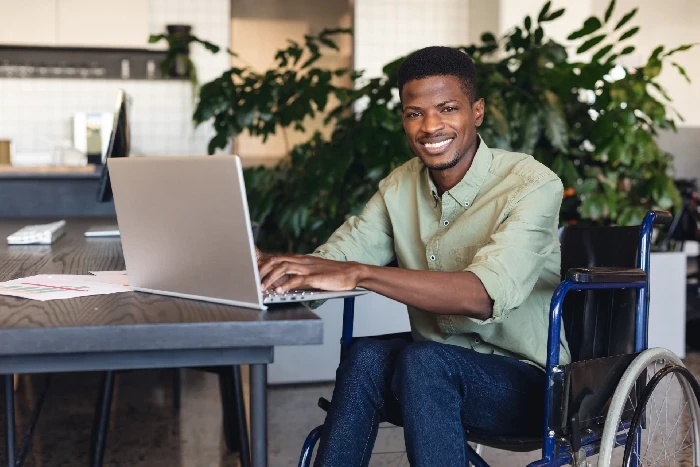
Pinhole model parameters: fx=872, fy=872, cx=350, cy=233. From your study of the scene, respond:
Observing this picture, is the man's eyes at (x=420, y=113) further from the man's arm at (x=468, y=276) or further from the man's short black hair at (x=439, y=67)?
the man's arm at (x=468, y=276)

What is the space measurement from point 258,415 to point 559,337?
58cm

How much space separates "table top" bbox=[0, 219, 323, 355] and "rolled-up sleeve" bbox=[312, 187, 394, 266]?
2.05 feet

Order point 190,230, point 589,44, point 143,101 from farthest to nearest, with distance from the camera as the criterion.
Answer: point 143,101, point 589,44, point 190,230

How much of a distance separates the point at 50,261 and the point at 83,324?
2.68 ft

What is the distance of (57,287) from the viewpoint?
136cm

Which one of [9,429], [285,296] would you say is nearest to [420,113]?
[285,296]

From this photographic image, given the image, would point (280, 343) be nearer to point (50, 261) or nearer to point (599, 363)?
point (599, 363)

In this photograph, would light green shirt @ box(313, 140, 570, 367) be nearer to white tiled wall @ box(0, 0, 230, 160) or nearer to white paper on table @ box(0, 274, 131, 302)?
white paper on table @ box(0, 274, 131, 302)

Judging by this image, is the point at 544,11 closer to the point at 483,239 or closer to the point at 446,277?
the point at 483,239

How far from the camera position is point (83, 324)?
3.34 ft

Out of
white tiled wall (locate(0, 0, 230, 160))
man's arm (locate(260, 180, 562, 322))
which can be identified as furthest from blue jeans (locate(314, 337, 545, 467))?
white tiled wall (locate(0, 0, 230, 160))

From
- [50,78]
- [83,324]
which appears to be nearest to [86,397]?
[83,324]

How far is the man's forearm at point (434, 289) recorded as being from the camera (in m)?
1.38

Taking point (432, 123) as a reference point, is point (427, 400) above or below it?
below
